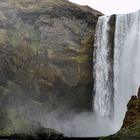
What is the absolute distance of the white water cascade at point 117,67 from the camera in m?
66.1

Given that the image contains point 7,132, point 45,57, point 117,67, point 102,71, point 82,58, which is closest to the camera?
point 7,132

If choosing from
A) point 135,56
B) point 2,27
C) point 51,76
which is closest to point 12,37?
point 2,27

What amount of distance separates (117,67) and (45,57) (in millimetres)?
12068

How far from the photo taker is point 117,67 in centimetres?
6800

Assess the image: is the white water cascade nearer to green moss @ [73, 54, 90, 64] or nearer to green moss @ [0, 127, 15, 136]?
green moss @ [73, 54, 90, 64]

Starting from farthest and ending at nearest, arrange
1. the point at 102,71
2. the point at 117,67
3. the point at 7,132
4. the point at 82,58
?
the point at 102,71 < the point at 82,58 < the point at 117,67 < the point at 7,132

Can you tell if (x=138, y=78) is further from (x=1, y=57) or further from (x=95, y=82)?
(x=1, y=57)

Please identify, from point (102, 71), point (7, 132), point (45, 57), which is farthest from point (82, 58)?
point (7, 132)

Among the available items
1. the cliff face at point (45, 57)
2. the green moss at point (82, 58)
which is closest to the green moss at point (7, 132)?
the cliff face at point (45, 57)

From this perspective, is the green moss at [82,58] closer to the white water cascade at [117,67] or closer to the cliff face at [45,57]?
the cliff face at [45,57]

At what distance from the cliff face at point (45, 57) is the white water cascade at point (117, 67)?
1.65 m

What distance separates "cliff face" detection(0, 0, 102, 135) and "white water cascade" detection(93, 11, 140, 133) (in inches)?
64.8

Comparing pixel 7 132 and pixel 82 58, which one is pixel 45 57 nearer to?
pixel 82 58

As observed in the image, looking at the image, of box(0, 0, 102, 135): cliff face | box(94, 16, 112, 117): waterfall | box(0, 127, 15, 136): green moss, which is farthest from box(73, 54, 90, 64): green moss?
box(0, 127, 15, 136): green moss
